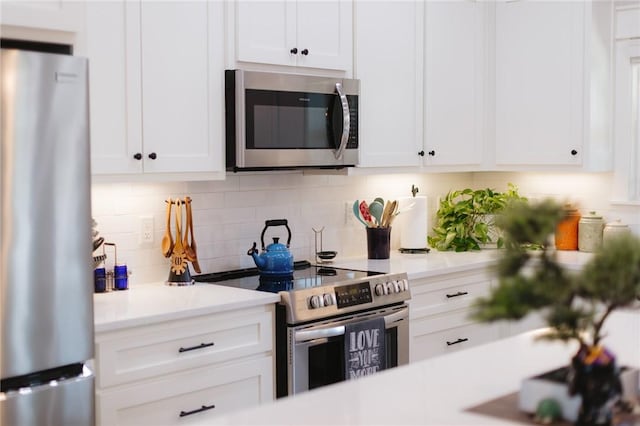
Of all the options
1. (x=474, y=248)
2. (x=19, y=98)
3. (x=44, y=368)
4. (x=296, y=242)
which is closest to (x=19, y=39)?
(x=19, y=98)

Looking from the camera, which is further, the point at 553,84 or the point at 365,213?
the point at 553,84

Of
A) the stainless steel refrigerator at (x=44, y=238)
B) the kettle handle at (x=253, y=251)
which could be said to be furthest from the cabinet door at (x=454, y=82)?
the stainless steel refrigerator at (x=44, y=238)

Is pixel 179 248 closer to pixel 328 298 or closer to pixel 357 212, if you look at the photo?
pixel 328 298

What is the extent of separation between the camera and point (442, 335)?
4359 millimetres

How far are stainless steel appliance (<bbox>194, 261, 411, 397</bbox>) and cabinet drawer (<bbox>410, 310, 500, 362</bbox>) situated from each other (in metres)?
0.13

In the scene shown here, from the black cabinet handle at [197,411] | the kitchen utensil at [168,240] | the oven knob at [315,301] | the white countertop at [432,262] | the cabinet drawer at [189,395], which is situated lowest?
the black cabinet handle at [197,411]

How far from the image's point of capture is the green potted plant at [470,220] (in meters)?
4.89

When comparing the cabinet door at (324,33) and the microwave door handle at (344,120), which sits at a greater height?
the cabinet door at (324,33)

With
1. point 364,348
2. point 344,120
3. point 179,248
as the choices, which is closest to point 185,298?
point 179,248

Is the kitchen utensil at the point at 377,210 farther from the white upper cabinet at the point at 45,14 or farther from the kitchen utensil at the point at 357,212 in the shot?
the white upper cabinet at the point at 45,14

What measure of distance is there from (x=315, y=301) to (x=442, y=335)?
1006 mm

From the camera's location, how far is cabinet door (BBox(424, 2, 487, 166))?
467 cm

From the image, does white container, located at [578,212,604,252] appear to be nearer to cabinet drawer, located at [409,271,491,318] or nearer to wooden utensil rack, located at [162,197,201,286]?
cabinet drawer, located at [409,271,491,318]

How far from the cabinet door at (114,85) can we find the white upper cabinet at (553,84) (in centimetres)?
228
